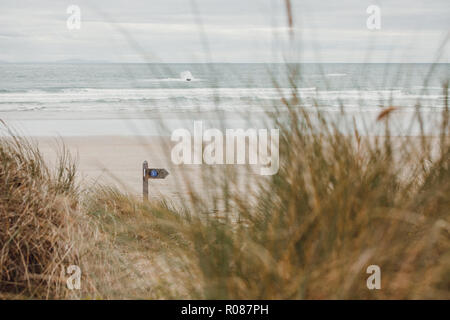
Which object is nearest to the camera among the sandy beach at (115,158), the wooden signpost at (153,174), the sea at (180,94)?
the sea at (180,94)

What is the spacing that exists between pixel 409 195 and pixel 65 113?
18.0 m

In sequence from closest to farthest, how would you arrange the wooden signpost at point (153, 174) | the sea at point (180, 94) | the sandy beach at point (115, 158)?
the sea at point (180, 94) → the wooden signpost at point (153, 174) → the sandy beach at point (115, 158)

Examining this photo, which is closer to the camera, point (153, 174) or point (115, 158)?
point (153, 174)

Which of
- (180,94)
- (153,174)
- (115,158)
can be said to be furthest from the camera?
(115,158)

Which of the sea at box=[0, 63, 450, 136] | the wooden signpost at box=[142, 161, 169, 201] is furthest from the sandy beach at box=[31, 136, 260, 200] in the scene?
the wooden signpost at box=[142, 161, 169, 201]

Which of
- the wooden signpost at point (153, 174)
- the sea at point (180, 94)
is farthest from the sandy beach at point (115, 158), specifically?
the wooden signpost at point (153, 174)

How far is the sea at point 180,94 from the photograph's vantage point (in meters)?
2.36

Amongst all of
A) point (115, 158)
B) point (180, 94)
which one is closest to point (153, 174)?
point (180, 94)

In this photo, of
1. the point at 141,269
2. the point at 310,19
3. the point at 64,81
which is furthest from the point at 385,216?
the point at 64,81

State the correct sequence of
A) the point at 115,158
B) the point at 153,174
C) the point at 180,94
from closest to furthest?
1. the point at 180,94
2. the point at 153,174
3. the point at 115,158

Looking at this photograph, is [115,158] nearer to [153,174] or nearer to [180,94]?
[153,174]

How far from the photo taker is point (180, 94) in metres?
3.52

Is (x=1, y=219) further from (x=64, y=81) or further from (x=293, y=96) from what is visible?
(x=64, y=81)

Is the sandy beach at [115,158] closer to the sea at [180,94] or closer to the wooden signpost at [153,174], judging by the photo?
the sea at [180,94]
